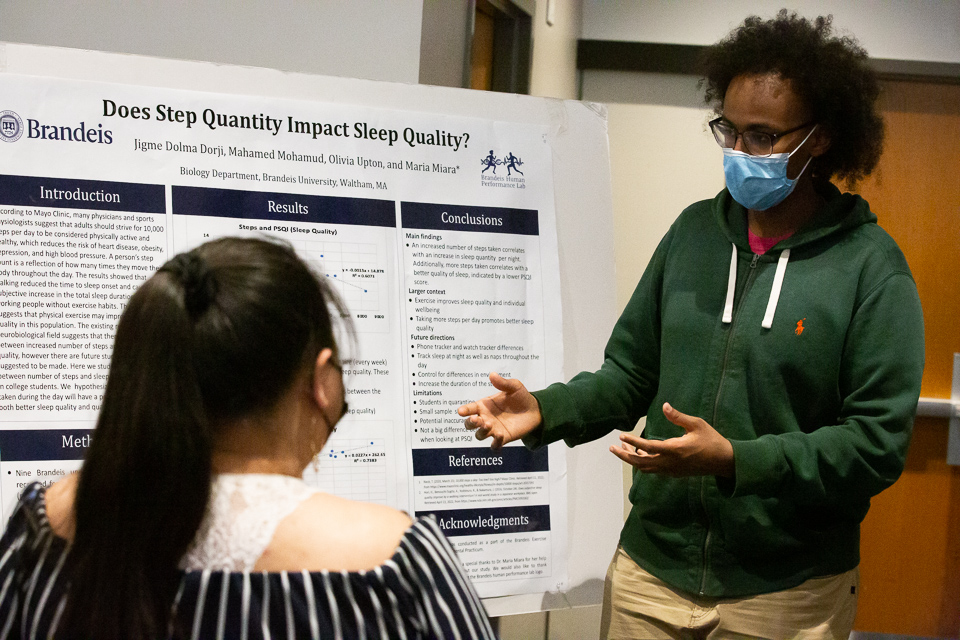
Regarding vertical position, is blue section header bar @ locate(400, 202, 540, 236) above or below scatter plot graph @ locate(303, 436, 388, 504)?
above

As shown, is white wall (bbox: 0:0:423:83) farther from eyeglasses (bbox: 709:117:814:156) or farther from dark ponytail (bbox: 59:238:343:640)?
dark ponytail (bbox: 59:238:343:640)

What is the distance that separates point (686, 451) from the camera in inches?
50.3

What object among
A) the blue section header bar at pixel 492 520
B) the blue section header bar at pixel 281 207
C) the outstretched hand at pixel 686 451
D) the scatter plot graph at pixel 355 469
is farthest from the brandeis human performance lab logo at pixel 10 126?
the outstretched hand at pixel 686 451

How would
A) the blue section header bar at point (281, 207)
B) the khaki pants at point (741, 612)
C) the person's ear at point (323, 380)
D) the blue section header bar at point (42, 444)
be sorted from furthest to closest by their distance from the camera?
the blue section header bar at point (281, 207), the blue section header bar at point (42, 444), the khaki pants at point (741, 612), the person's ear at point (323, 380)

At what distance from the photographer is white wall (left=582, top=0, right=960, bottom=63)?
123 inches

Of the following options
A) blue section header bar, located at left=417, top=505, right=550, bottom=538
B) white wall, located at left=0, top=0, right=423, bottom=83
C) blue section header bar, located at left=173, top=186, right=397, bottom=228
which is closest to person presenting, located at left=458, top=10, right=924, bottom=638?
blue section header bar, located at left=417, top=505, right=550, bottom=538

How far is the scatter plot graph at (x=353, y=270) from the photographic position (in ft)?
5.68

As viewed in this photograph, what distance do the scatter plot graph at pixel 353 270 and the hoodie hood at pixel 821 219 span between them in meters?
0.71

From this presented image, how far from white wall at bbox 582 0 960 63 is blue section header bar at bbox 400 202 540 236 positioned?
1721mm

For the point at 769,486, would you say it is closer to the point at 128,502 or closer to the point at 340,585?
the point at 340,585

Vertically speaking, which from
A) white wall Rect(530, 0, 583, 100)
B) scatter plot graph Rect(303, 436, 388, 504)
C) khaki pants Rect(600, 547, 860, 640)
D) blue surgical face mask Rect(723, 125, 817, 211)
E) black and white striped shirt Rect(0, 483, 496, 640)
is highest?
white wall Rect(530, 0, 583, 100)

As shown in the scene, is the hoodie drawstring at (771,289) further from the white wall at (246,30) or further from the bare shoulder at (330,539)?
the white wall at (246,30)

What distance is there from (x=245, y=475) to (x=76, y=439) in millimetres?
913

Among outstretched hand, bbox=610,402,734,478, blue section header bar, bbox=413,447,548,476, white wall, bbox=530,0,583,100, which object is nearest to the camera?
outstretched hand, bbox=610,402,734,478
